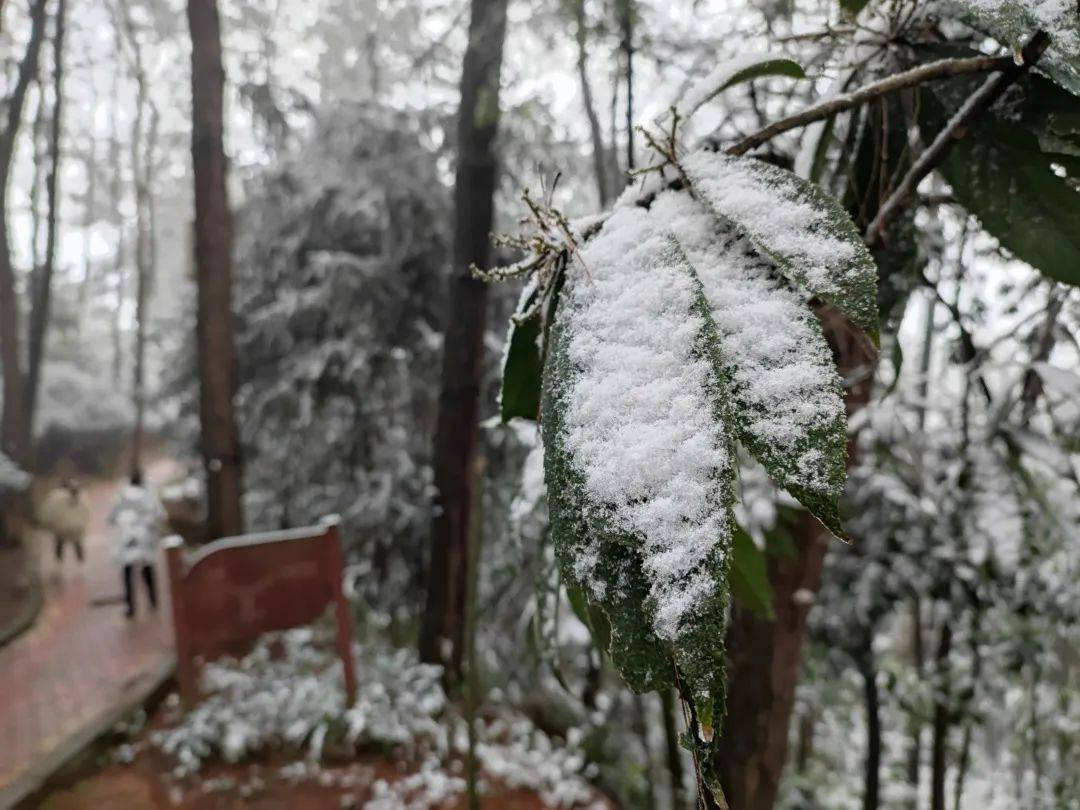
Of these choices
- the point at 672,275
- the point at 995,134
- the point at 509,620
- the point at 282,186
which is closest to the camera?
the point at 672,275

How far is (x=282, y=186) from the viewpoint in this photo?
688cm

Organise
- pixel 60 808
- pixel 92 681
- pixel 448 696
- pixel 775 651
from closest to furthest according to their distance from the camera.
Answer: pixel 775 651
pixel 60 808
pixel 448 696
pixel 92 681

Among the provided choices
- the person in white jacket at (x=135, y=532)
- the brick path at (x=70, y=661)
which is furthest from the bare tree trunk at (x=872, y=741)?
the person in white jacket at (x=135, y=532)

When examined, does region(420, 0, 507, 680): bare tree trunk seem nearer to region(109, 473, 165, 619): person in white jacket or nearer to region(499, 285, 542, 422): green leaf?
region(109, 473, 165, 619): person in white jacket

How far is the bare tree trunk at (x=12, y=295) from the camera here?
25.3 ft

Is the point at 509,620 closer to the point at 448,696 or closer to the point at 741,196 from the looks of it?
the point at 448,696

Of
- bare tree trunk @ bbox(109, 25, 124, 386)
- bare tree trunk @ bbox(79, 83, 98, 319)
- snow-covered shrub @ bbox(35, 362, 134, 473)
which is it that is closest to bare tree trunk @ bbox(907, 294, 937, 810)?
bare tree trunk @ bbox(109, 25, 124, 386)

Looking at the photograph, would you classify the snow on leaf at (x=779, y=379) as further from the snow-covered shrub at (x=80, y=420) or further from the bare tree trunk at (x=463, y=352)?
the snow-covered shrub at (x=80, y=420)

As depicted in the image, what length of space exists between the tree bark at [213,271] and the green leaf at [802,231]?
5.64m

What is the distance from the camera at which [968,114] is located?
55 centimetres

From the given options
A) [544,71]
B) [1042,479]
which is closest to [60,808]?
[1042,479]

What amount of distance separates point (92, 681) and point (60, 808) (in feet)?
5.95

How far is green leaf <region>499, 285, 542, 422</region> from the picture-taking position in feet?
1.84

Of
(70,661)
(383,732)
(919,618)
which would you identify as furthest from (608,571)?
(70,661)
